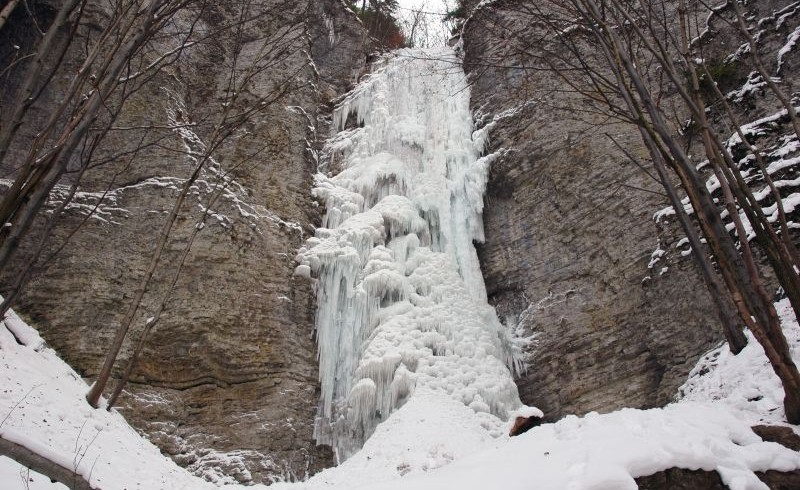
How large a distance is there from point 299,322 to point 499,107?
6.51m

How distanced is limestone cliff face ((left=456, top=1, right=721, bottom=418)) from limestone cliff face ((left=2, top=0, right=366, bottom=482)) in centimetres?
375

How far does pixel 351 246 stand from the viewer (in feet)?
34.9

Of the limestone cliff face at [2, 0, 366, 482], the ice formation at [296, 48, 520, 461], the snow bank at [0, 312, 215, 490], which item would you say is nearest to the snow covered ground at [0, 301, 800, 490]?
the snow bank at [0, 312, 215, 490]

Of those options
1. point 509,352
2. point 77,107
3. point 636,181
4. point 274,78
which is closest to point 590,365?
point 509,352

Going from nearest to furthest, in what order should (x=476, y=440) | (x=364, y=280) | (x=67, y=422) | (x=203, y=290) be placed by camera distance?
(x=67, y=422) → (x=476, y=440) → (x=203, y=290) → (x=364, y=280)

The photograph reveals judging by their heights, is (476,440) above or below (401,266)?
A: below

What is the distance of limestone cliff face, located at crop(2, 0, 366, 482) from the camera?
815 cm

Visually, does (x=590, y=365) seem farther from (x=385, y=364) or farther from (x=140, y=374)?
(x=140, y=374)

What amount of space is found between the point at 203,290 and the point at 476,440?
16.5 feet

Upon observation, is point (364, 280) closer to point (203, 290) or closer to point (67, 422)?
point (203, 290)

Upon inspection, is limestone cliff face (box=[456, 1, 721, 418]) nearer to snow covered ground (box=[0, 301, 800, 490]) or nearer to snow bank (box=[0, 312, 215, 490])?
snow covered ground (box=[0, 301, 800, 490])

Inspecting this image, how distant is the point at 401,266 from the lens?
10445 millimetres

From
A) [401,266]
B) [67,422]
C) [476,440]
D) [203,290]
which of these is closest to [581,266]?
[401,266]

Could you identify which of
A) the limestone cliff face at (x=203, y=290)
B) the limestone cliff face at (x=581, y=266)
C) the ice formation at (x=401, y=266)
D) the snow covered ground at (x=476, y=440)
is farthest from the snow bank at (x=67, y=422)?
the limestone cliff face at (x=581, y=266)
